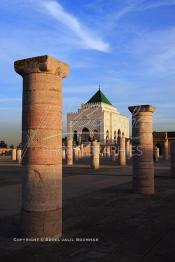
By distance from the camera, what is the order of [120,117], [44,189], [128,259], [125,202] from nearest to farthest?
1. [128,259]
2. [44,189]
3. [125,202]
4. [120,117]

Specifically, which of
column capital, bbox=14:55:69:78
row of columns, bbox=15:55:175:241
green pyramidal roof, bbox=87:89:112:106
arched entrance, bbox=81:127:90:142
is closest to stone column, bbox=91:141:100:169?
row of columns, bbox=15:55:175:241

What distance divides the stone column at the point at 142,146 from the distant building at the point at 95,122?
153 ft

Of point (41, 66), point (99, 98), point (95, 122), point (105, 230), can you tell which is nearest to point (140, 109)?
point (105, 230)

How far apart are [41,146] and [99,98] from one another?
59990mm

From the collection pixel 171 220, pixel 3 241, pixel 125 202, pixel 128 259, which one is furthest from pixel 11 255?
pixel 125 202

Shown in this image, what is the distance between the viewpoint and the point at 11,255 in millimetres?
4656

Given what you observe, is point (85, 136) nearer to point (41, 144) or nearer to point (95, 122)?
point (95, 122)

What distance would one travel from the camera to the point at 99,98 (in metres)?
65.3

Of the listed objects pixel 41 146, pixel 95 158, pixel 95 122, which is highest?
pixel 95 122

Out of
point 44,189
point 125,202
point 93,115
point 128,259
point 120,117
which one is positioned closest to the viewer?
point 128,259

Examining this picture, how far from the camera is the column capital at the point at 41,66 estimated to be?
18.6 ft

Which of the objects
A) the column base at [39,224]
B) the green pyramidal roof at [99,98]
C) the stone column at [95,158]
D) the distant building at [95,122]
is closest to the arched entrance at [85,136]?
the distant building at [95,122]

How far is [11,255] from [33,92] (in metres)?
2.65

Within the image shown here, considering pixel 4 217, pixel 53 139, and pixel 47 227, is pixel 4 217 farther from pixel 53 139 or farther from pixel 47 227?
pixel 53 139
